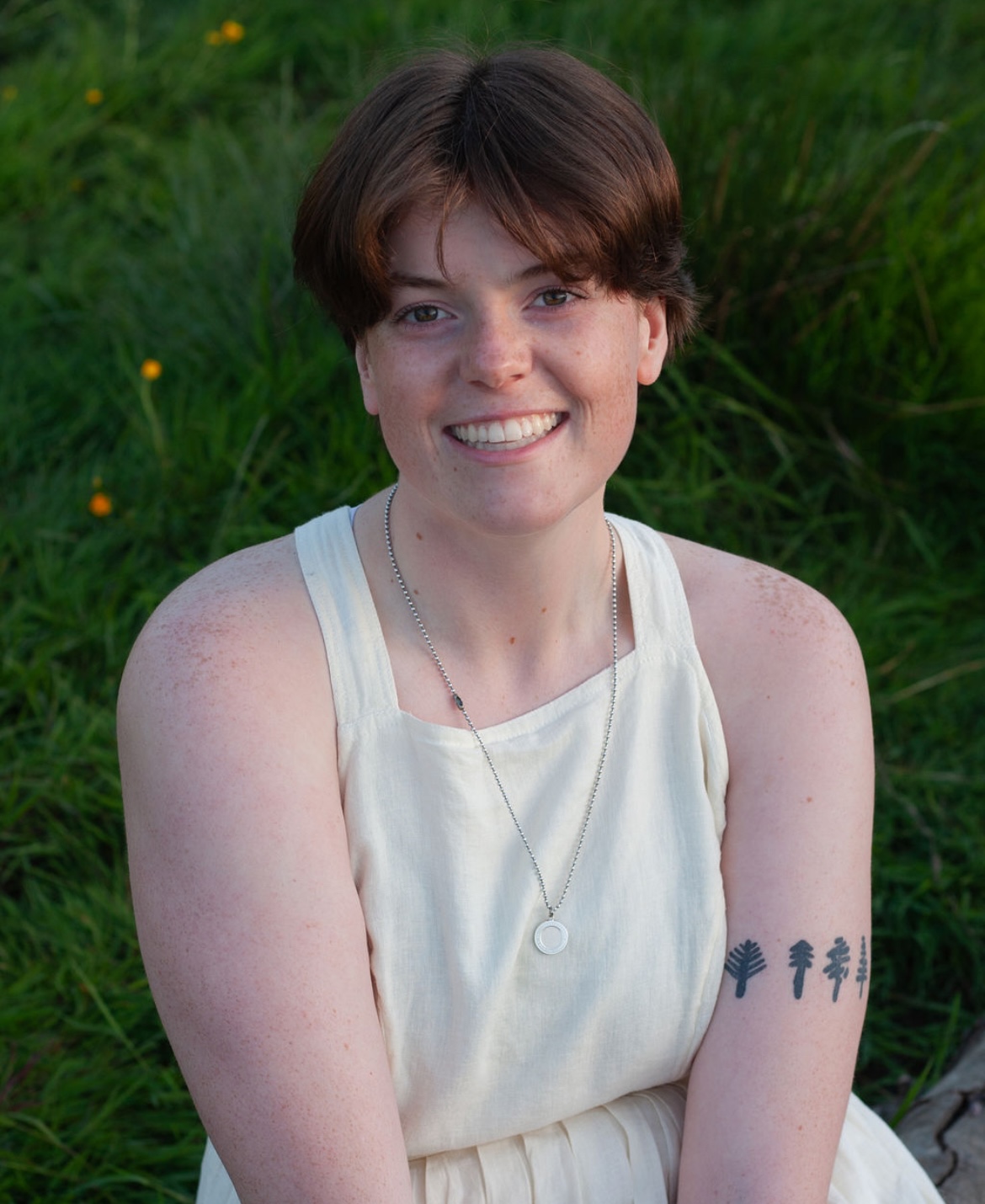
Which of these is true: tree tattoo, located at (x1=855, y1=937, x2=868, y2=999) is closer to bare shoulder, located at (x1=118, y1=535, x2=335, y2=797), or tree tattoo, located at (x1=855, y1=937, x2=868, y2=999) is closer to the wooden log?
the wooden log

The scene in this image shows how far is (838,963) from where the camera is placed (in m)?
1.82

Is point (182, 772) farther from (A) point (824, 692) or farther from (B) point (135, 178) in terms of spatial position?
(B) point (135, 178)

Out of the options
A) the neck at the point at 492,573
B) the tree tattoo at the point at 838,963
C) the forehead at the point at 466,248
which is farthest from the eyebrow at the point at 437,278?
the tree tattoo at the point at 838,963

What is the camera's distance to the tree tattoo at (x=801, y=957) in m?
1.80

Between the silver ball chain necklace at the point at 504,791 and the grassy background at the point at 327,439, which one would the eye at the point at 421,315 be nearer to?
the silver ball chain necklace at the point at 504,791

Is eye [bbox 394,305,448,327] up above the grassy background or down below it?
above

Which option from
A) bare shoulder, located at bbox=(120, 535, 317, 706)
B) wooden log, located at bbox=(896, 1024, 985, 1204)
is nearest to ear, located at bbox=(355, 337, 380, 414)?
bare shoulder, located at bbox=(120, 535, 317, 706)

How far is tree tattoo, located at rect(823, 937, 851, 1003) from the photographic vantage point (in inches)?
71.3

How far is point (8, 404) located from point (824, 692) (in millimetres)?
2688

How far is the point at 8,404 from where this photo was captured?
3.77m

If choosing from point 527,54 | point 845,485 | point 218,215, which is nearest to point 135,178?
point 218,215

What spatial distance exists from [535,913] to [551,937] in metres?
0.04

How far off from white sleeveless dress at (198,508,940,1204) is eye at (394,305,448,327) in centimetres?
34

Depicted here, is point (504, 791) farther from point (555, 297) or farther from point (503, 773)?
point (555, 297)
